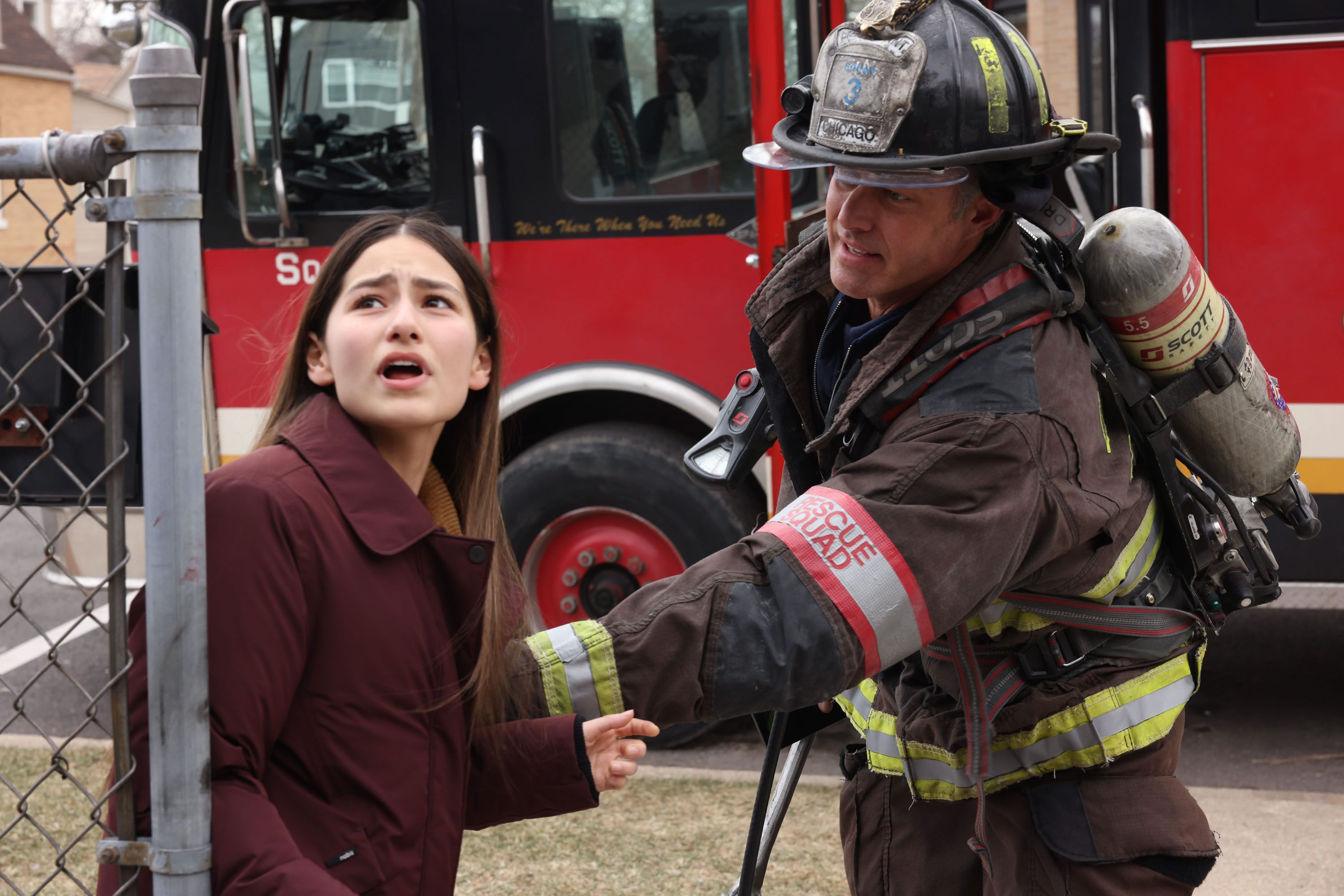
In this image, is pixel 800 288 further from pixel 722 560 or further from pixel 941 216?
pixel 722 560

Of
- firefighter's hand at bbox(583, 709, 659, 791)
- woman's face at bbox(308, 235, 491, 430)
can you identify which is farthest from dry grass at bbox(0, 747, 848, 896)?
woman's face at bbox(308, 235, 491, 430)

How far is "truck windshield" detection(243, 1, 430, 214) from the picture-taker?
464cm

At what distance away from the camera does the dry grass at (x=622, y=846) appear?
3705 mm

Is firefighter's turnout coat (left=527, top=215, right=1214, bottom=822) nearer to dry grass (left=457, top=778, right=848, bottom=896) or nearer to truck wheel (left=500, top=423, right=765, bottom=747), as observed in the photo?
dry grass (left=457, top=778, right=848, bottom=896)

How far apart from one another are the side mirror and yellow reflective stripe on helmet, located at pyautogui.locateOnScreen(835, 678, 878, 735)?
3.61 metres

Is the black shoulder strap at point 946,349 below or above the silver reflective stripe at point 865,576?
above

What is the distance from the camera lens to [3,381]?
1683 millimetres

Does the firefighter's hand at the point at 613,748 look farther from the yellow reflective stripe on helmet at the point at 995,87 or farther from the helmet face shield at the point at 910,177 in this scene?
the yellow reflective stripe on helmet at the point at 995,87

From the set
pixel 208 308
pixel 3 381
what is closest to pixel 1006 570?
pixel 3 381

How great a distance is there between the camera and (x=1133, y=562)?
7.14 ft

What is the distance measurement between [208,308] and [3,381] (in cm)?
327

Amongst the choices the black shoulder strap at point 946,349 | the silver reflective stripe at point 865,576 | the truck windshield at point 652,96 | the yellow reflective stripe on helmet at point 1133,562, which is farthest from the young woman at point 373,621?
the truck windshield at point 652,96

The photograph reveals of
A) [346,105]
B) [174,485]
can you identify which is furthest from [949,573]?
[346,105]

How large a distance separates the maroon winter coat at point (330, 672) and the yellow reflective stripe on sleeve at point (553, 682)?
0.14m
